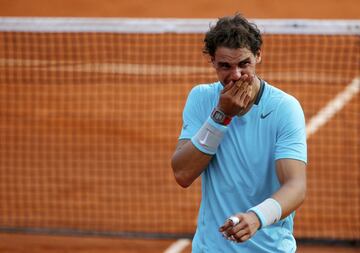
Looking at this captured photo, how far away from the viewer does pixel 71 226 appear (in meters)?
10.3

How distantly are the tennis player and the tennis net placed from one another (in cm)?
385

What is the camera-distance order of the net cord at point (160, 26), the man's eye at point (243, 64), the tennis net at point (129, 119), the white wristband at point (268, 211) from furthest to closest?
1. the tennis net at point (129, 119)
2. the net cord at point (160, 26)
3. the man's eye at point (243, 64)
4. the white wristband at point (268, 211)

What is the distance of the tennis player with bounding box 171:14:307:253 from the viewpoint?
4.38 m

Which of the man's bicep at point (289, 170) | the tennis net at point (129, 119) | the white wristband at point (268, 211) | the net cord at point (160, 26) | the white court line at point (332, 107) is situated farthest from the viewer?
the white court line at point (332, 107)

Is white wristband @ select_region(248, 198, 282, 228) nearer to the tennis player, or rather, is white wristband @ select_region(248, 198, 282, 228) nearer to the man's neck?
the tennis player

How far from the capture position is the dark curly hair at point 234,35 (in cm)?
442

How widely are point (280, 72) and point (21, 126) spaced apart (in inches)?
210

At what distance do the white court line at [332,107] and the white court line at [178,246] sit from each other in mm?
4312

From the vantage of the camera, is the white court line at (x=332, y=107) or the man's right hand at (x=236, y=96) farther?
the white court line at (x=332, y=107)

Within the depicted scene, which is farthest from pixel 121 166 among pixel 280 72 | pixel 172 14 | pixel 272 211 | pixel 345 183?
pixel 272 211

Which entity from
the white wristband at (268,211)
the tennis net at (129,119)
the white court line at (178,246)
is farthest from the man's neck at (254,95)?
the white court line at (178,246)

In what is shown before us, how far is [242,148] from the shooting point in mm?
4520

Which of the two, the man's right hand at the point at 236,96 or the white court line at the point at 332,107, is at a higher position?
the man's right hand at the point at 236,96

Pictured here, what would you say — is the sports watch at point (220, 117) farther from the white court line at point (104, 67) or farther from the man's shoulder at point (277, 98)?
the white court line at point (104, 67)
